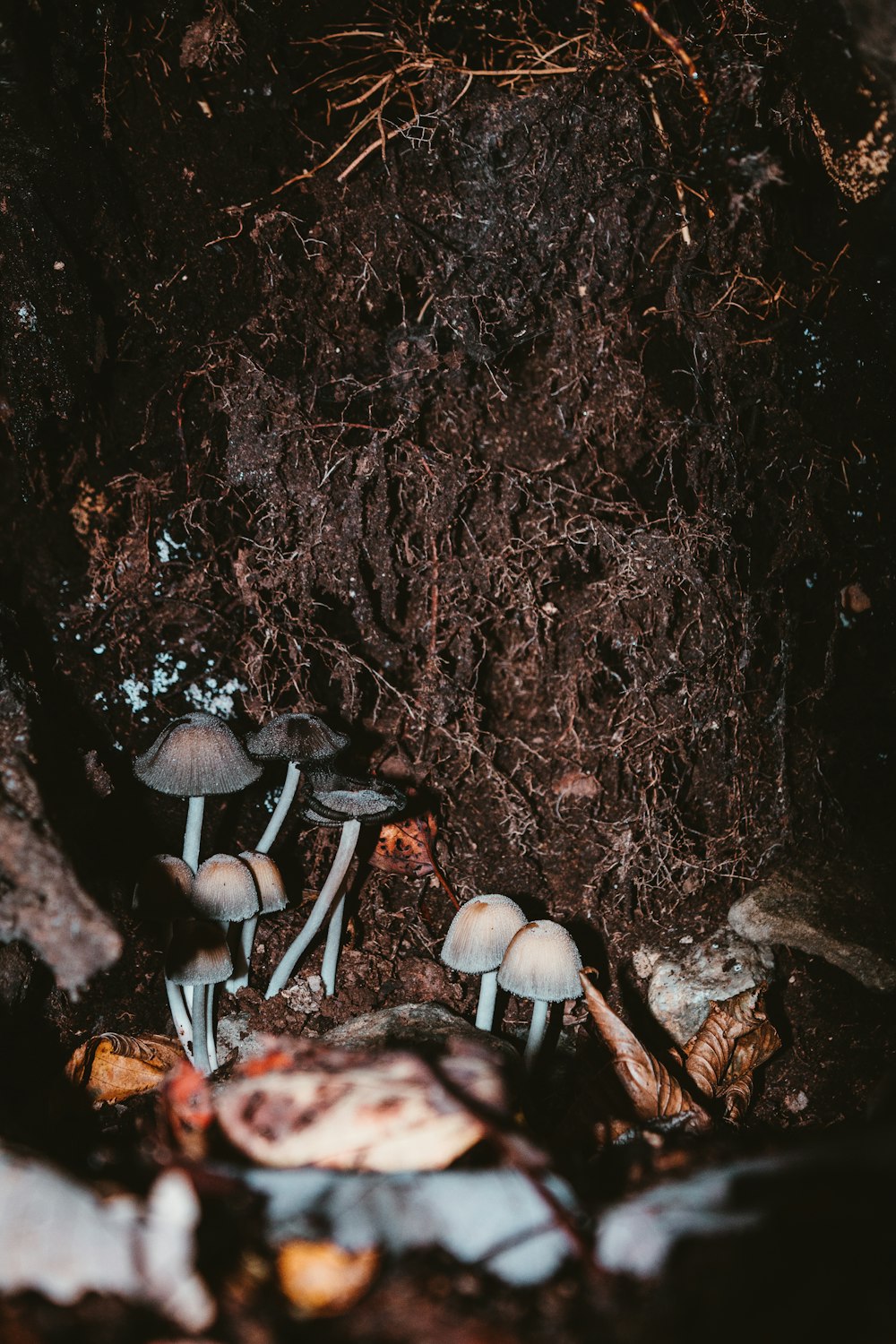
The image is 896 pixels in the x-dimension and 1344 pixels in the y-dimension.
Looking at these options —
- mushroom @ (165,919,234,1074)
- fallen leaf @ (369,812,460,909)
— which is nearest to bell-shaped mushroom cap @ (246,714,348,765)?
mushroom @ (165,919,234,1074)

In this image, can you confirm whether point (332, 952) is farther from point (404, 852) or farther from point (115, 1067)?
point (115, 1067)

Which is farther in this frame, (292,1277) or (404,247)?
(404,247)

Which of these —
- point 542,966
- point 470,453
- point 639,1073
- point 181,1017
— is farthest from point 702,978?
point 470,453

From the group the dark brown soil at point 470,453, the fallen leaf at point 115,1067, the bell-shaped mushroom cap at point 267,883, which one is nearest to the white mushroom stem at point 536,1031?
the dark brown soil at point 470,453

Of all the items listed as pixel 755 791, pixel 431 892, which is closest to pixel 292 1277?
pixel 431 892

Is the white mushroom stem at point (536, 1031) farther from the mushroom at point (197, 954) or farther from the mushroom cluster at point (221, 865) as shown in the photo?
the mushroom at point (197, 954)

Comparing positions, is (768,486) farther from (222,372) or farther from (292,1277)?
(292,1277)

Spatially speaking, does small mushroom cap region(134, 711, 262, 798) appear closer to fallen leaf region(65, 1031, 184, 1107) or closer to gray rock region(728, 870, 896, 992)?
fallen leaf region(65, 1031, 184, 1107)
